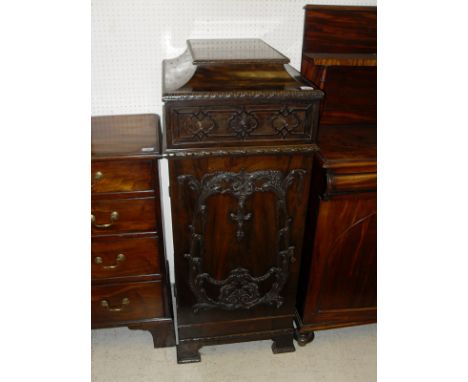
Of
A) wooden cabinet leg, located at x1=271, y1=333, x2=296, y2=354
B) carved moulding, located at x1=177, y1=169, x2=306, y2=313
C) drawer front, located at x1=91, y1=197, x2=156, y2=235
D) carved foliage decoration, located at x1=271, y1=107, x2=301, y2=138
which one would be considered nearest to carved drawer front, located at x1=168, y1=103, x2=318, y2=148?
carved foliage decoration, located at x1=271, y1=107, x2=301, y2=138

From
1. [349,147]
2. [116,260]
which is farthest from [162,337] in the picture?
[349,147]

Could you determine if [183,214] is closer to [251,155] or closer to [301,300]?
[251,155]

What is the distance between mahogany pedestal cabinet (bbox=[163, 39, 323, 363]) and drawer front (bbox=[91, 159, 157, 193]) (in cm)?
10

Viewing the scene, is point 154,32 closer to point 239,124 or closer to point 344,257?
point 239,124

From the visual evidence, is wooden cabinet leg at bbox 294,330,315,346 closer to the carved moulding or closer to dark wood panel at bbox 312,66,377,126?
the carved moulding

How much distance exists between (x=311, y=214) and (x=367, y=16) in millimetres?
895

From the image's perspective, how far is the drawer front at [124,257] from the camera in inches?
64.5

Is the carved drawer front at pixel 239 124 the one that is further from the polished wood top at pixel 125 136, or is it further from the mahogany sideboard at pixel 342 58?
the mahogany sideboard at pixel 342 58

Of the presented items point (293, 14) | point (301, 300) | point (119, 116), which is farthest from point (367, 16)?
point (301, 300)

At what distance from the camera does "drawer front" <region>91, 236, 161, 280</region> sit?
5.37 ft

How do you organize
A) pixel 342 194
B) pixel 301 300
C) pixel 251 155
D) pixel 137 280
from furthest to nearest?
pixel 301 300
pixel 137 280
pixel 342 194
pixel 251 155

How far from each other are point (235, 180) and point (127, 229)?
475 millimetres

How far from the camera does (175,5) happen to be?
170 cm

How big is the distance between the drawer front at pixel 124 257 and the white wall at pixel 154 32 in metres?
0.61
